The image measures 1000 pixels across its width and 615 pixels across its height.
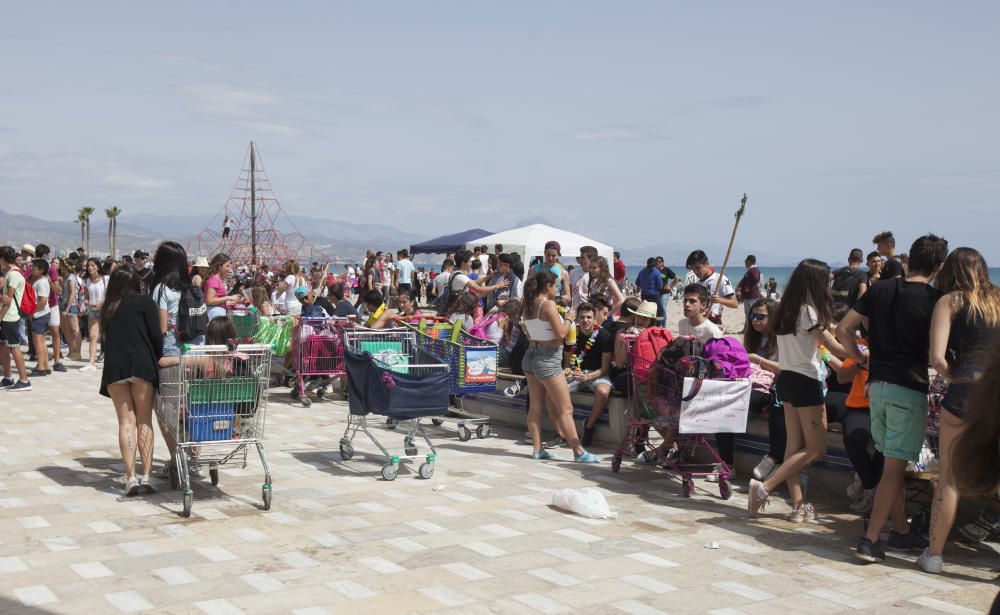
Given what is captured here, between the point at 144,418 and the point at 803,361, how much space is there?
5270 mm

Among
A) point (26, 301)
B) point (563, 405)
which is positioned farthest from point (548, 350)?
point (26, 301)

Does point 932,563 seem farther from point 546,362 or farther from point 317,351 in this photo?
point 317,351

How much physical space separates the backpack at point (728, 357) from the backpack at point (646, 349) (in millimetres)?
390

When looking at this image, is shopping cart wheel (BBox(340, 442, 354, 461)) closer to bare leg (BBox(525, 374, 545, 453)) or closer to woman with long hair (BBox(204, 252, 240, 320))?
bare leg (BBox(525, 374, 545, 453))

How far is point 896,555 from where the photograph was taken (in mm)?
6492

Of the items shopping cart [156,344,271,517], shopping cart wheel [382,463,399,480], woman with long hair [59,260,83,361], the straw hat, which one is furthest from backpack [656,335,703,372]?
woman with long hair [59,260,83,361]

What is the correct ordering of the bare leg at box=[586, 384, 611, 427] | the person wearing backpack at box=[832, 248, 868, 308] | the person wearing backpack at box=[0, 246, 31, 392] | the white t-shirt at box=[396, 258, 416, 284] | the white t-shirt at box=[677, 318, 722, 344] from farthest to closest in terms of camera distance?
the white t-shirt at box=[396, 258, 416, 284]
the person wearing backpack at box=[0, 246, 31, 392]
the person wearing backpack at box=[832, 248, 868, 308]
the bare leg at box=[586, 384, 611, 427]
the white t-shirt at box=[677, 318, 722, 344]

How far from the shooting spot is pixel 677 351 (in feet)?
26.9

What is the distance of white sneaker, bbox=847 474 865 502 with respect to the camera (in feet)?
25.0

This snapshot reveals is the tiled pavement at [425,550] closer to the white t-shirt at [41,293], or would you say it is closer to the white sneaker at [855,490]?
the white sneaker at [855,490]

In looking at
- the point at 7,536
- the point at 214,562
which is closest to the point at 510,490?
the point at 214,562

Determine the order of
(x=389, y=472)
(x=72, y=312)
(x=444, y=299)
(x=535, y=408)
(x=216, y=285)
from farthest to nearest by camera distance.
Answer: (x=72, y=312) < (x=444, y=299) < (x=216, y=285) < (x=535, y=408) < (x=389, y=472)

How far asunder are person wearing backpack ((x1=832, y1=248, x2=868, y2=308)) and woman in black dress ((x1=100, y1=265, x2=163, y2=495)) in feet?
27.0

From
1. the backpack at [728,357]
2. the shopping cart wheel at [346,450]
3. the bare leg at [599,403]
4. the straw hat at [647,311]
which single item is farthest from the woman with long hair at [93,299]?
the backpack at [728,357]
